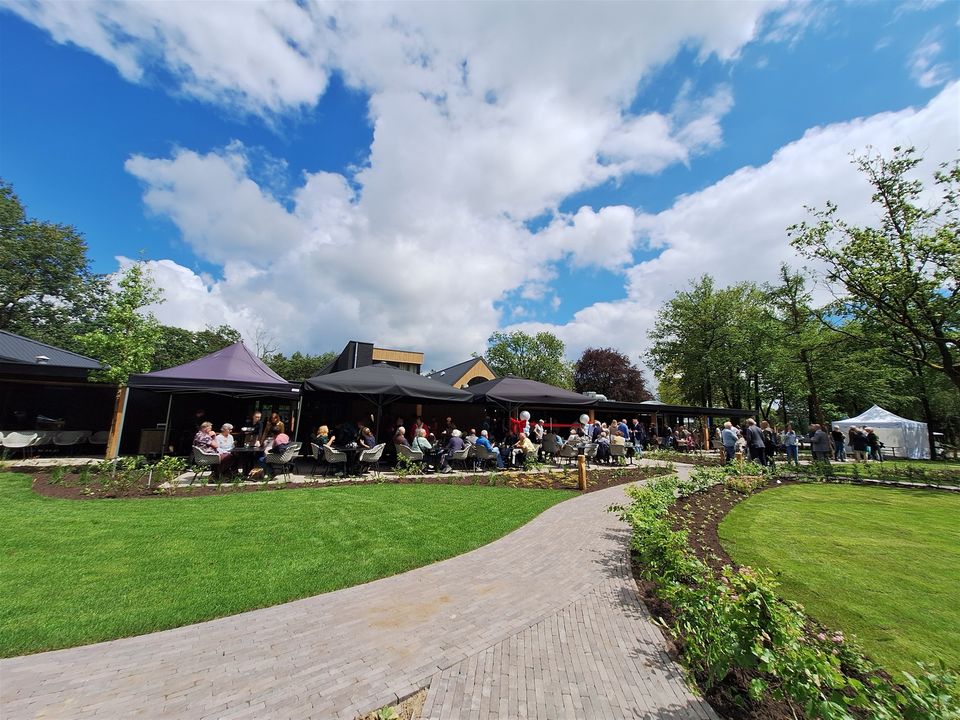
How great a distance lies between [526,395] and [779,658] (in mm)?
10332

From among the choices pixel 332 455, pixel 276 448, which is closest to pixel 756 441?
pixel 332 455

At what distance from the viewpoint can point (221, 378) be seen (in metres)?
10.2

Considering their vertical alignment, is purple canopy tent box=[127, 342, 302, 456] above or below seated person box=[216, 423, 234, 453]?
above

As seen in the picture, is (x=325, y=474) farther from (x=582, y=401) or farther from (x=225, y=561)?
(x=582, y=401)

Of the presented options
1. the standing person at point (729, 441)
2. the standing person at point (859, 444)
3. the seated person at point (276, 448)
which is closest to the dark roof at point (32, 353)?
the seated person at point (276, 448)

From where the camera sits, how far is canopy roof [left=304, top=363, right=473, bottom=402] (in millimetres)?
10055

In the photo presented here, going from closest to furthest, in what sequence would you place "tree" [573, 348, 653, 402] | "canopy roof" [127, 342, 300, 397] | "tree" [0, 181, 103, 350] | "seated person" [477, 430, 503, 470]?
"canopy roof" [127, 342, 300, 397], "seated person" [477, 430, 503, 470], "tree" [0, 181, 103, 350], "tree" [573, 348, 653, 402]

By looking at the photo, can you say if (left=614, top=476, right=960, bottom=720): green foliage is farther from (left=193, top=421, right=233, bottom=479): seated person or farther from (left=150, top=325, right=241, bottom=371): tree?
(left=150, top=325, right=241, bottom=371): tree

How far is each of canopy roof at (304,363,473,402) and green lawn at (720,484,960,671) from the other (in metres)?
6.79

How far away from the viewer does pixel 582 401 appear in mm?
13180

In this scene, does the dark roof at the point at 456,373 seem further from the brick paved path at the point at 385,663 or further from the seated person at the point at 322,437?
the brick paved path at the point at 385,663

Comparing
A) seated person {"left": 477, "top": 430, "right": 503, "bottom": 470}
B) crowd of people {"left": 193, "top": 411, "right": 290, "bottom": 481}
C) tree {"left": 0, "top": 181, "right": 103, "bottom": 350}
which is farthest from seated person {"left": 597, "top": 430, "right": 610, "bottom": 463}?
tree {"left": 0, "top": 181, "right": 103, "bottom": 350}

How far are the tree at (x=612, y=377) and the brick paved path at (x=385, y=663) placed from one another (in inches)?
1494

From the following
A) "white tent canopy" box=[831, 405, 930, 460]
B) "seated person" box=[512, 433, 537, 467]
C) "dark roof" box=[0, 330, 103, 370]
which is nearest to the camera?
"seated person" box=[512, 433, 537, 467]
